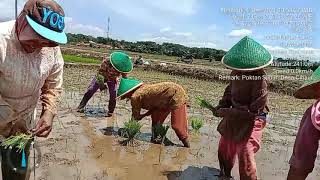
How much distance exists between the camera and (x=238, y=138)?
13.9ft

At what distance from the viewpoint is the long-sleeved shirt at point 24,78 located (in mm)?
2578

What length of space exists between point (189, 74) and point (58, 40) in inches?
690

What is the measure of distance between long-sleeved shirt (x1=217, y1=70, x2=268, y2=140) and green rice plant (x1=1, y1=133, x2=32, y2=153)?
2.04 metres

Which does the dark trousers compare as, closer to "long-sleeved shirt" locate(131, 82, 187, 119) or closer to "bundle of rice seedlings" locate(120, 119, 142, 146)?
"bundle of rice seedlings" locate(120, 119, 142, 146)

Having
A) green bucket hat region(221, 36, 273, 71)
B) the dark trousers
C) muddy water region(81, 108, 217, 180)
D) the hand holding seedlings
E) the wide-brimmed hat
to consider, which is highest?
the wide-brimmed hat

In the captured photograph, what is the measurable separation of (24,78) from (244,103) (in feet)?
7.56

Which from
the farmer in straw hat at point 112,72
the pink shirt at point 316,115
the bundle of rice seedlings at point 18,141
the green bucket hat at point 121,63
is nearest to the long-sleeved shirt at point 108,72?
the farmer in straw hat at point 112,72

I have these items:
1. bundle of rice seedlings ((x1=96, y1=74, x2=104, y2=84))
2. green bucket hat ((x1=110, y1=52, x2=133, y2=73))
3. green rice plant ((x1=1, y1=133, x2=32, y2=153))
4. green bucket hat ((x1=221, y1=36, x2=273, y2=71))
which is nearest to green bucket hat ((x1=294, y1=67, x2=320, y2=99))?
green rice plant ((x1=1, y1=133, x2=32, y2=153))

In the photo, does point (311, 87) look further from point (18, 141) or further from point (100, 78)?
point (100, 78)

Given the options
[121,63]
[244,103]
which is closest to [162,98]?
[121,63]

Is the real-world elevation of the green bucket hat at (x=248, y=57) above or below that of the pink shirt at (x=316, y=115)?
above

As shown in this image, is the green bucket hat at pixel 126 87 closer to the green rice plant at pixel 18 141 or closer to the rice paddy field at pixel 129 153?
the rice paddy field at pixel 129 153

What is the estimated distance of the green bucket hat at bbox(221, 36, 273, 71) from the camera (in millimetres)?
3996

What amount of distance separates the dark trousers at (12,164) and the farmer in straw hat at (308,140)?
6.17 feet
